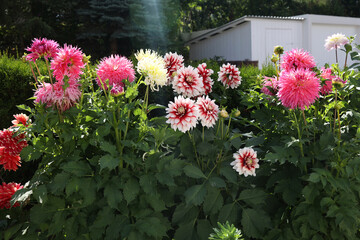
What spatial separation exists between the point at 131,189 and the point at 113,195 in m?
0.08

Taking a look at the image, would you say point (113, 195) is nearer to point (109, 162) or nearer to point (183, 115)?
point (109, 162)

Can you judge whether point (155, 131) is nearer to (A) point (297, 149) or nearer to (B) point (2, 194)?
(A) point (297, 149)

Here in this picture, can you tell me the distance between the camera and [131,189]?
1477 mm

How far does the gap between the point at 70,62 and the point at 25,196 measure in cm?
63

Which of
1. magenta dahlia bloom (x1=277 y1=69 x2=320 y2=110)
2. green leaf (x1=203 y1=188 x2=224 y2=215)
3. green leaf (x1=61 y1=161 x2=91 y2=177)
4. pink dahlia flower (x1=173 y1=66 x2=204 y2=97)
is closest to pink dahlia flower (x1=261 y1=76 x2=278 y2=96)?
magenta dahlia bloom (x1=277 y1=69 x2=320 y2=110)

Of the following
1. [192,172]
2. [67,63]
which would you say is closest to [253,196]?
[192,172]

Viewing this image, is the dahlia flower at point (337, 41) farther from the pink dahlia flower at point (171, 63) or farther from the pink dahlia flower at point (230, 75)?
the pink dahlia flower at point (171, 63)

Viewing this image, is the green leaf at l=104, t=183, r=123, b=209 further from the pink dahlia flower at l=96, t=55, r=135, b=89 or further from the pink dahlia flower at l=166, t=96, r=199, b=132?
the pink dahlia flower at l=96, t=55, r=135, b=89

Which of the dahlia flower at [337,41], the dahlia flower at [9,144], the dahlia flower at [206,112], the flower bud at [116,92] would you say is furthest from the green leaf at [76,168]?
the dahlia flower at [337,41]

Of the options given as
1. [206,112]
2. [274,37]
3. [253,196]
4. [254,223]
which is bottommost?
[254,223]

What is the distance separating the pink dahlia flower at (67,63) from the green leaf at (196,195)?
736 millimetres

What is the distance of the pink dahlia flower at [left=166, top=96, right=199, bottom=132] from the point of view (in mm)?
1485

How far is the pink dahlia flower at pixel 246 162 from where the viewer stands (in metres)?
1.56

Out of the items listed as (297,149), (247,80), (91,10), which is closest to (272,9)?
(91,10)
